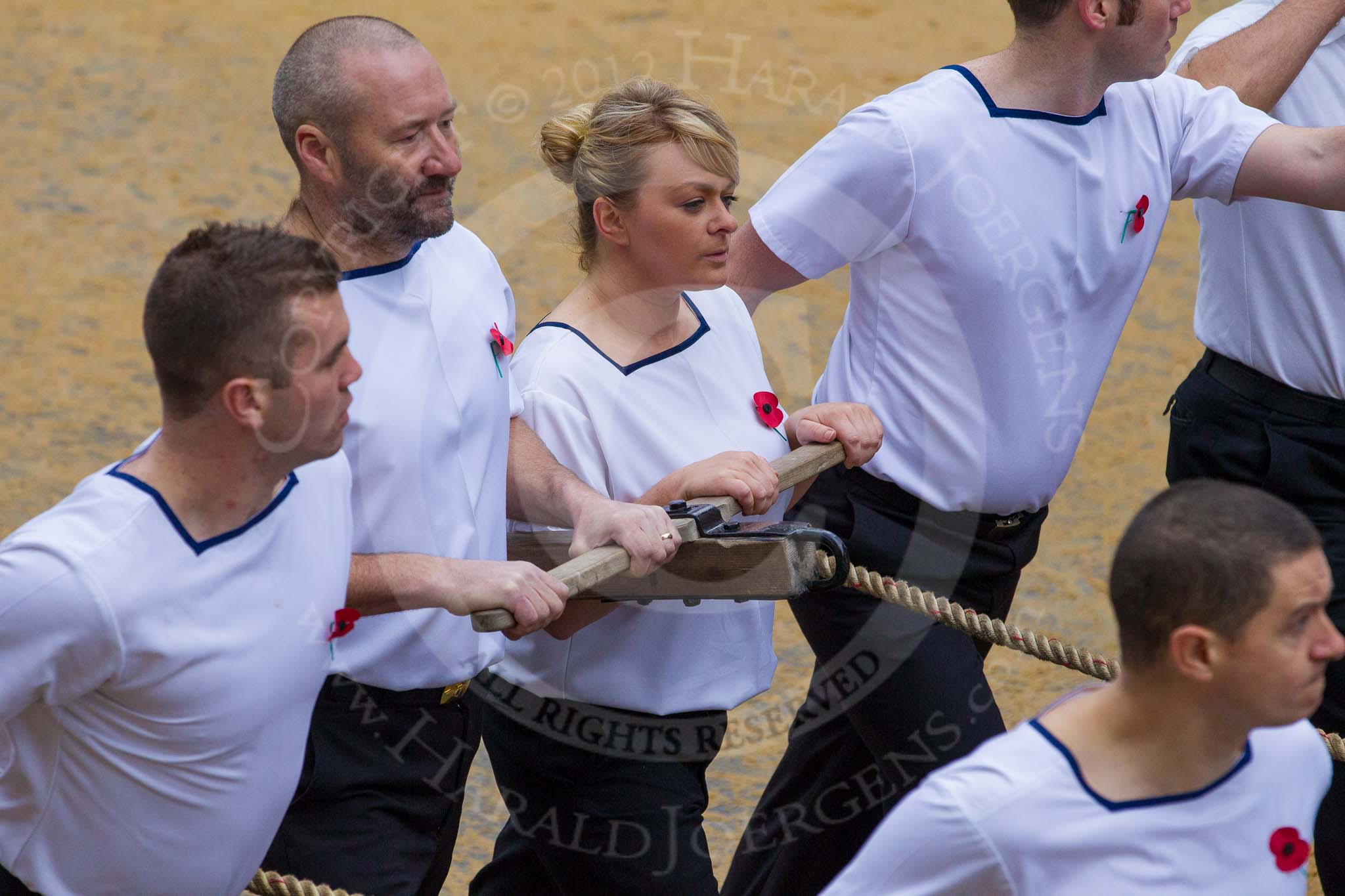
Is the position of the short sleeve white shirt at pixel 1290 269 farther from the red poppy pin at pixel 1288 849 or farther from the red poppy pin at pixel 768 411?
the red poppy pin at pixel 1288 849

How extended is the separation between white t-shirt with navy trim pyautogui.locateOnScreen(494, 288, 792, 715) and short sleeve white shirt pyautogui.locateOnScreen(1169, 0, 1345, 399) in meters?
1.12

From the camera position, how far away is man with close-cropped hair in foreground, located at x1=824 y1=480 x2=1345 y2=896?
6.15ft

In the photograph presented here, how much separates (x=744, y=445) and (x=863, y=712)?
1.87 ft

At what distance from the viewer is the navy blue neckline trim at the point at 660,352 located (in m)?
2.88

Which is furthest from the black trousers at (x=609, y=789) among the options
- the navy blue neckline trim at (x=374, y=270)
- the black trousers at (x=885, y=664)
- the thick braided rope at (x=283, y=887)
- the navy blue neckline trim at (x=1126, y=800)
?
the navy blue neckline trim at (x=1126, y=800)

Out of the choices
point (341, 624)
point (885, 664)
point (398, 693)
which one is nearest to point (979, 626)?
point (885, 664)

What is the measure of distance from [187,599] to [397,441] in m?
0.56

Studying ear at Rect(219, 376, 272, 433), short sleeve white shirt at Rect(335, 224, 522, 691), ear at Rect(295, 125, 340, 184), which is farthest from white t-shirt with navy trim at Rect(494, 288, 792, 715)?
ear at Rect(219, 376, 272, 433)

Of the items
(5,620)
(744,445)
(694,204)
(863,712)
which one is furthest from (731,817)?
(5,620)

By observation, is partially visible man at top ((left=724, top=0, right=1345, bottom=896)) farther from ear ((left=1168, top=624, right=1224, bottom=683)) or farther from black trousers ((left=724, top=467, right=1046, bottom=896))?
ear ((left=1168, top=624, right=1224, bottom=683))

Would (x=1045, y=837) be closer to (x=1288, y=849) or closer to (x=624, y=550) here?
(x=1288, y=849)

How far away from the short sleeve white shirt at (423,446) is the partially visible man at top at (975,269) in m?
0.68

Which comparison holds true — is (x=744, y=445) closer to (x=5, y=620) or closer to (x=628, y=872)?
(x=628, y=872)

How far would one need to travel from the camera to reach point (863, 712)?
3.12 metres
